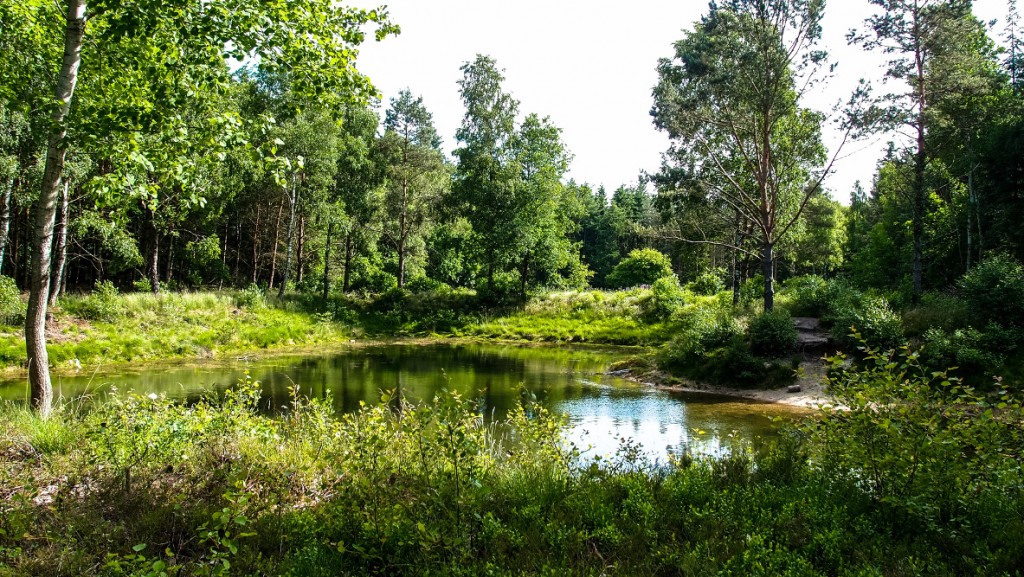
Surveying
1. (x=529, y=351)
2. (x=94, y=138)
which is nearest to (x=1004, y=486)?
(x=94, y=138)

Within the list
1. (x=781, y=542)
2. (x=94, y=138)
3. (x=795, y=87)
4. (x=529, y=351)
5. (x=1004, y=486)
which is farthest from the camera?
(x=529, y=351)

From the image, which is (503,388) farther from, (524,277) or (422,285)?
(422,285)

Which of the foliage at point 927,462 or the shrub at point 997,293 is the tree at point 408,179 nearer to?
the shrub at point 997,293

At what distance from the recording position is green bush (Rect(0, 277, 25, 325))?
18.6 meters

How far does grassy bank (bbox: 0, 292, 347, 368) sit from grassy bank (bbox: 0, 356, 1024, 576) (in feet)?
49.8

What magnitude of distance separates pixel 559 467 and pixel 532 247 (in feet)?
97.1

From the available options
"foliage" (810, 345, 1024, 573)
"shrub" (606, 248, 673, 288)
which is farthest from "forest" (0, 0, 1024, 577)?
"shrub" (606, 248, 673, 288)

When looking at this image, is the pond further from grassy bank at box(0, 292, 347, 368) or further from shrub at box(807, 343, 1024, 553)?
shrub at box(807, 343, 1024, 553)

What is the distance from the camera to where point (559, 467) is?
6121 mm

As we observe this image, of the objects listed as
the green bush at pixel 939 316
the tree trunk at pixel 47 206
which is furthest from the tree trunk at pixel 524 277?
the tree trunk at pixel 47 206

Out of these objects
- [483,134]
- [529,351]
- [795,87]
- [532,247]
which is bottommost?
[529,351]

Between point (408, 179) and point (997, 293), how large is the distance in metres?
29.6

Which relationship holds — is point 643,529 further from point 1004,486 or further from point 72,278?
point 72,278

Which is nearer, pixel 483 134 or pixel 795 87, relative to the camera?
pixel 795 87
